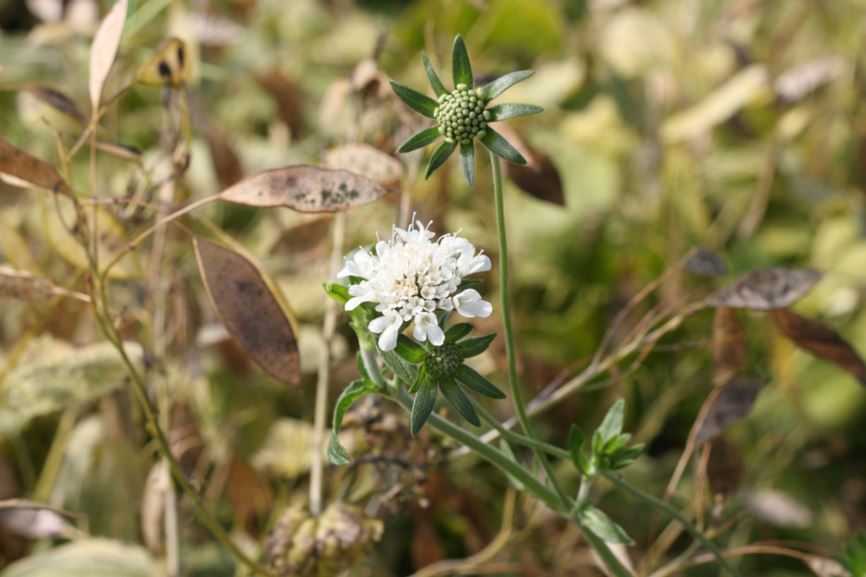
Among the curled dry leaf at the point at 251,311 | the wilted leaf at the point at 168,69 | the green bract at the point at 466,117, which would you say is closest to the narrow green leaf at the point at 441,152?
the green bract at the point at 466,117

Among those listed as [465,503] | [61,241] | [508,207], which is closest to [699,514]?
[465,503]

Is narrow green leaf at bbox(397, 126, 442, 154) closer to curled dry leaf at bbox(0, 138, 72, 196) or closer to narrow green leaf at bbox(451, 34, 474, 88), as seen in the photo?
narrow green leaf at bbox(451, 34, 474, 88)

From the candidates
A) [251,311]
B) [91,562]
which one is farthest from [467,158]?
[91,562]

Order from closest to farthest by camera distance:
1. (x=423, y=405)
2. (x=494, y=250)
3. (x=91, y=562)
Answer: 1. (x=423, y=405)
2. (x=91, y=562)
3. (x=494, y=250)

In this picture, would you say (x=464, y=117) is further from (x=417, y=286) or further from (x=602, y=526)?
(x=602, y=526)

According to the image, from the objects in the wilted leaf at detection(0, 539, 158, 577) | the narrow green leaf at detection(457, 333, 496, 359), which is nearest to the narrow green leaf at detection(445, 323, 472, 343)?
the narrow green leaf at detection(457, 333, 496, 359)

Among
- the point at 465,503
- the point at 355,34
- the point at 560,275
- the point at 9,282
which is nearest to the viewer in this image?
the point at 9,282

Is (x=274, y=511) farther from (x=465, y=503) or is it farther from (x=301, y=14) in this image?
(x=301, y=14)

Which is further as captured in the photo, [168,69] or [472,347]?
[168,69]
